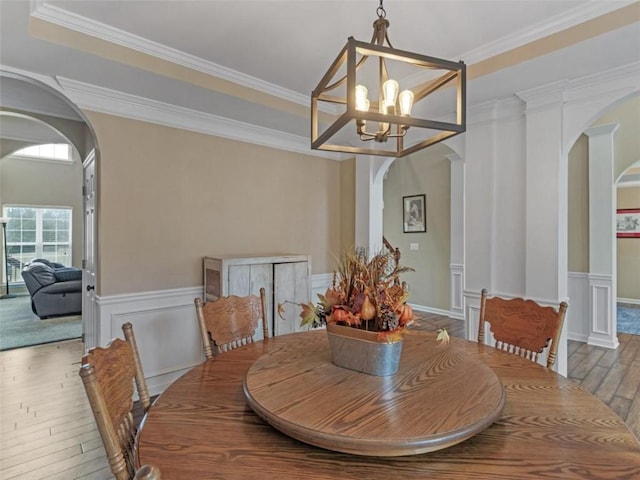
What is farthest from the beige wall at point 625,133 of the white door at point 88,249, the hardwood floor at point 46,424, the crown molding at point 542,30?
the hardwood floor at point 46,424

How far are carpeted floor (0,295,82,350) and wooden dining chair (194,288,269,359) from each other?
390 cm

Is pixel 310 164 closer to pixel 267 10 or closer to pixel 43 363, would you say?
pixel 267 10

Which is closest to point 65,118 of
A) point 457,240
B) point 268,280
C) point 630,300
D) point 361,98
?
point 268,280

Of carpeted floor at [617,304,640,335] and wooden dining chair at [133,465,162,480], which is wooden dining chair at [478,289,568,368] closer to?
wooden dining chair at [133,465,162,480]

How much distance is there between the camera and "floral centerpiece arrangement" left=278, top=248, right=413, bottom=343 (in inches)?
51.1

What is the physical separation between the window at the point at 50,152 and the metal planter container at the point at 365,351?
9.85 m

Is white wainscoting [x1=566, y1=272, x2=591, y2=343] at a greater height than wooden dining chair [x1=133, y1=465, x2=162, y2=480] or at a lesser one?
lesser

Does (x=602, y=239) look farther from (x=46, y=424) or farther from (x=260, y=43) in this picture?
(x=46, y=424)

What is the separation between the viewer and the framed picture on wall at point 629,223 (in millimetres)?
7156

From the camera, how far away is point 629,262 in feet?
23.6

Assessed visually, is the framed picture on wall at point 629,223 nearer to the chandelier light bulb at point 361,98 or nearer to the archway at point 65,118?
the chandelier light bulb at point 361,98

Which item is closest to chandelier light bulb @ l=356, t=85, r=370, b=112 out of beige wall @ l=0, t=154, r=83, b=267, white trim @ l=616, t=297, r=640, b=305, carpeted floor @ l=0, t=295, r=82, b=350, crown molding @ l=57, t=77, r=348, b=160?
crown molding @ l=57, t=77, r=348, b=160

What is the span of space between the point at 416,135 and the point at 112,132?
111 inches

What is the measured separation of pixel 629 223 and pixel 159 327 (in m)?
9.03
